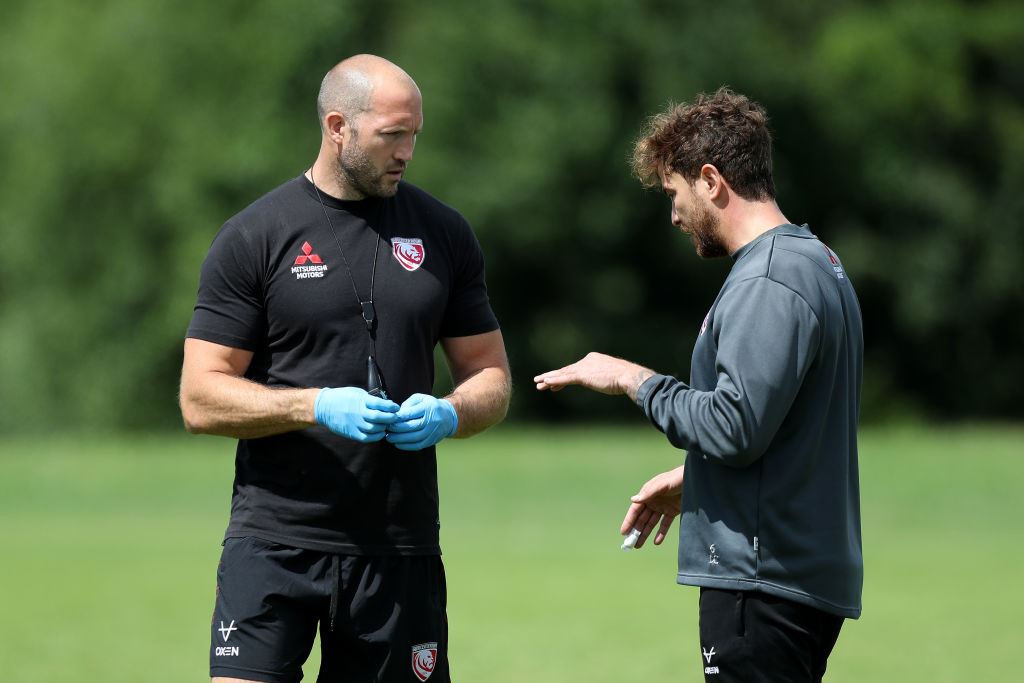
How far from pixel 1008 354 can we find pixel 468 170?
14180mm

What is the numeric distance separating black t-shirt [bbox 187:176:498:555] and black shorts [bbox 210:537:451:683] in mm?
62

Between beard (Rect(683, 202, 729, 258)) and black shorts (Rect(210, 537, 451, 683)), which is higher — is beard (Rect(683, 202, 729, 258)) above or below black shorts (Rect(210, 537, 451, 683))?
above

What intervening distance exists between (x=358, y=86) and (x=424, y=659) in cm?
187

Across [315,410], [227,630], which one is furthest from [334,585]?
[315,410]

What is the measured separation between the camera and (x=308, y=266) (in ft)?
15.2

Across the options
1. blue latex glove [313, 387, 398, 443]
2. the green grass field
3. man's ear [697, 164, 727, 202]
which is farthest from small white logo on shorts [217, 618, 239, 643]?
the green grass field

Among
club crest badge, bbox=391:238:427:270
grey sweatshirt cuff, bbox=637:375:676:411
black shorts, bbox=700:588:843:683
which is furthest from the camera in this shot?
club crest badge, bbox=391:238:427:270

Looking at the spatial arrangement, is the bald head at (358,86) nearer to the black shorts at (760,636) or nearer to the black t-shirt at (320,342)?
the black t-shirt at (320,342)

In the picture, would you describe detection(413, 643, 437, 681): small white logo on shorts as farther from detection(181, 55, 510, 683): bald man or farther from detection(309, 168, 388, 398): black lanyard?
detection(309, 168, 388, 398): black lanyard

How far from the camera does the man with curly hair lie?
3932 millimetres

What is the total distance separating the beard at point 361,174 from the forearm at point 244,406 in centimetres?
71

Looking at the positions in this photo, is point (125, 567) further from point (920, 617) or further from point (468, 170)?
point (468, 170)

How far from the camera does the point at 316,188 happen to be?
4.79m

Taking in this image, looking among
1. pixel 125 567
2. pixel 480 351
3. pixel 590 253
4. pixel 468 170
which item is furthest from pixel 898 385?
pixel 480 351
